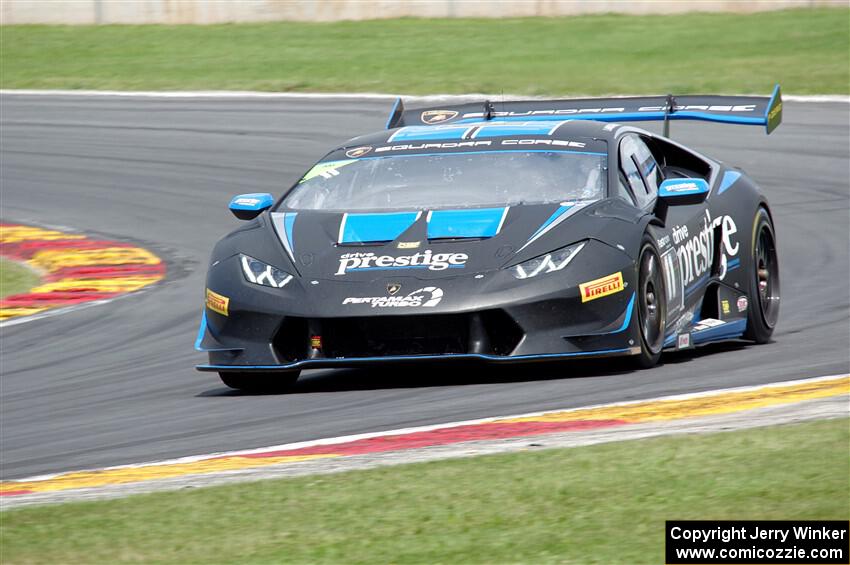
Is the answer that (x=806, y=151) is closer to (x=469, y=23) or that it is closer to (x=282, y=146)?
(x=282, y=146)

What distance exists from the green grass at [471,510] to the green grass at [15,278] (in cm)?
738

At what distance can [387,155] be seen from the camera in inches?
338

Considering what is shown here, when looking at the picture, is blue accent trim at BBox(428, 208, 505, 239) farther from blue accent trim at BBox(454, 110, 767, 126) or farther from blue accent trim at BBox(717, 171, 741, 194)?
blue accent trim at BBox(717, 171, 741, 194)

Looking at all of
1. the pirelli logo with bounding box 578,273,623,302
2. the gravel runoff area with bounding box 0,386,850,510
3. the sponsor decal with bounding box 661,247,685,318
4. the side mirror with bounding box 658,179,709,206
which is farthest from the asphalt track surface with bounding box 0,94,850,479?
the side mirror with bounding box 658,179,709,206

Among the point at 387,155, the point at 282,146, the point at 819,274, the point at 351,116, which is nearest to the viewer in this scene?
the point at 387,155

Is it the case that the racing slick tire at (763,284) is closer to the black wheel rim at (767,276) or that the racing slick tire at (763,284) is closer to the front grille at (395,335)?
the black wheel rim at (767,276)

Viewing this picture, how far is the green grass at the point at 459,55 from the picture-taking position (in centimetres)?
2356

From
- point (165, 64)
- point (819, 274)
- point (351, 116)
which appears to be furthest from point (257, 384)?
point (165, 64)

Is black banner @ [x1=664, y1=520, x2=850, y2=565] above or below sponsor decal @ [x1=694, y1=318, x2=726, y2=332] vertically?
above

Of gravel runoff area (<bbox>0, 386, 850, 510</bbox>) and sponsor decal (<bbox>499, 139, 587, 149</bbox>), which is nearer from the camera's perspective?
gravel runoff area (<bbox>0, 386, 850, 510</bbox>)

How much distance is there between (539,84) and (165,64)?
769 cm

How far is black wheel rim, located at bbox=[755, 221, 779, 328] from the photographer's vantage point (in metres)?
9.32

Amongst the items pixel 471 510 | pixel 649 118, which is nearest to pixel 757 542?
pixel 471 510

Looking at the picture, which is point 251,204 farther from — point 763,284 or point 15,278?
point 15,278
